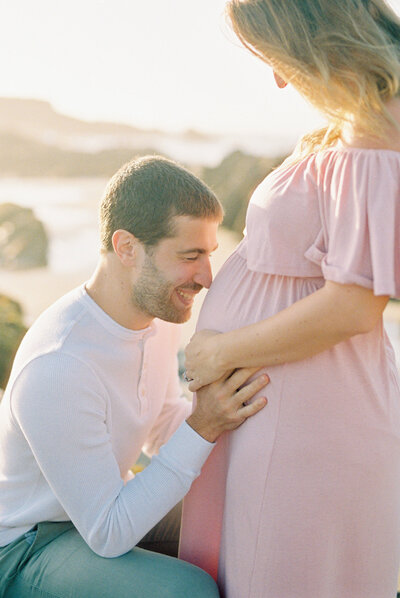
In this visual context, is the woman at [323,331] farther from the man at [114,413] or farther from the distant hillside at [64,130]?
the distant hillside at [64,130]

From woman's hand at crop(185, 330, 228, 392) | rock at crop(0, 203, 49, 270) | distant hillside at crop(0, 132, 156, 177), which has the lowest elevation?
rock at crop(0, 203, 49, 270)

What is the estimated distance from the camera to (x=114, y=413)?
177 centimetres

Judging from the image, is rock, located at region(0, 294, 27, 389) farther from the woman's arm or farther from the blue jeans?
the woman's arm

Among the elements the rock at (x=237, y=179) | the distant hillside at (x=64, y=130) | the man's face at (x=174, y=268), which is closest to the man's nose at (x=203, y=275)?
the man's face at (x=174, y=268)

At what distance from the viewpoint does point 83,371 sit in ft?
5.39

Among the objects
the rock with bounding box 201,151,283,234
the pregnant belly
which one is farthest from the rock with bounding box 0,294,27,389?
the pregnant belly

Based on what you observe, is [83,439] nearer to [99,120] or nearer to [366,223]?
[366,223]

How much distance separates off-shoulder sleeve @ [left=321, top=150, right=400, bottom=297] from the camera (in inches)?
51.3

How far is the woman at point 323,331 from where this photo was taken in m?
1.35

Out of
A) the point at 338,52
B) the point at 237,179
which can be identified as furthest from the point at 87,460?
the point at 237,179

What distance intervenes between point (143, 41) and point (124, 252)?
12.1ft

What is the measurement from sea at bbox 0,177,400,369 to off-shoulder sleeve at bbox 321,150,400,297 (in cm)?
396

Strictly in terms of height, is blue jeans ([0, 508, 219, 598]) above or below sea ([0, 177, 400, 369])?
above

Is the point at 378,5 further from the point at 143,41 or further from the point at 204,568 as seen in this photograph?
the point at 143,41
